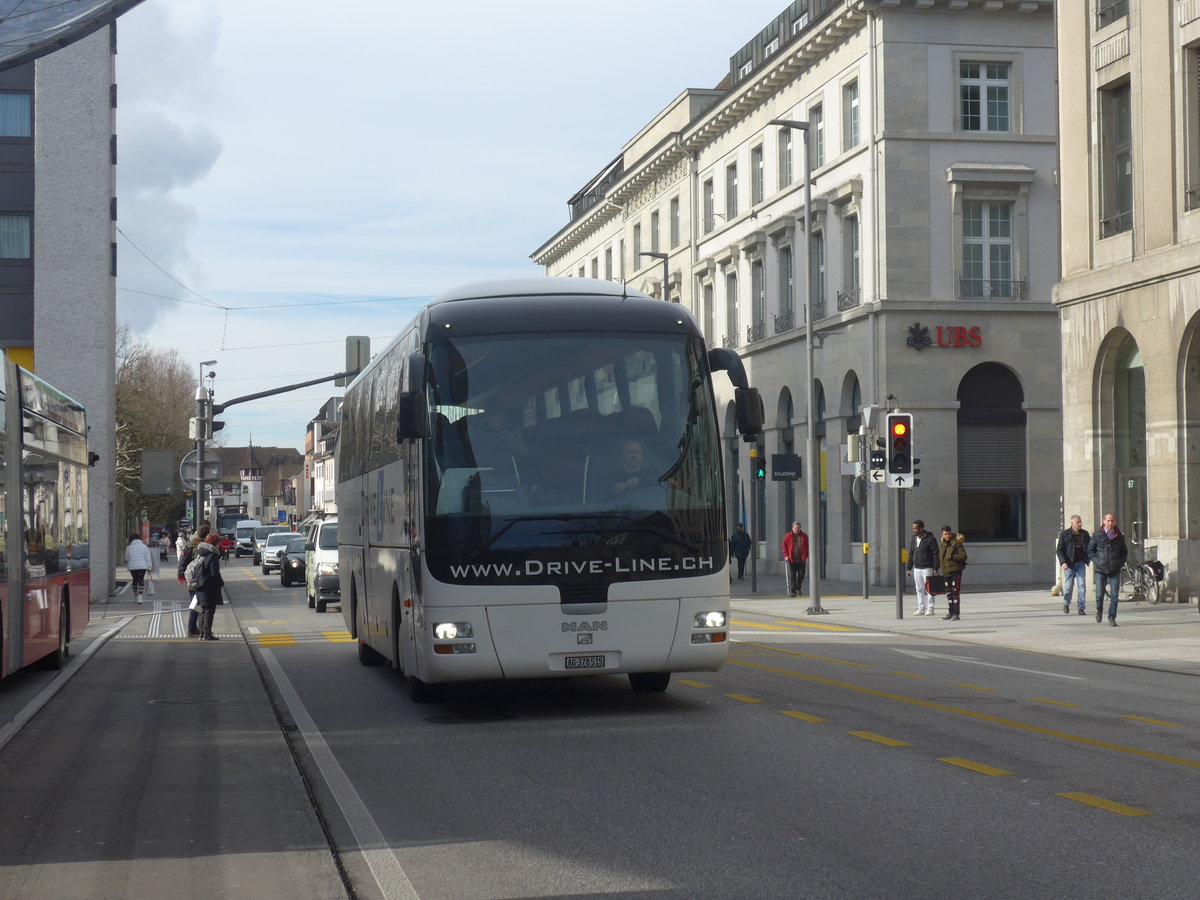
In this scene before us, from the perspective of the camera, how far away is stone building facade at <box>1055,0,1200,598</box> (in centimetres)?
2880

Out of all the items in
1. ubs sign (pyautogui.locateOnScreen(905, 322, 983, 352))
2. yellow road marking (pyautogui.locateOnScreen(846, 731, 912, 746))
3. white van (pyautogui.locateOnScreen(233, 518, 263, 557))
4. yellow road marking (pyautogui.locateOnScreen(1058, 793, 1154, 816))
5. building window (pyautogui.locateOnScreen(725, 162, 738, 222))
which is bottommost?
white van (pyautogui.locateOnScreen(233, 518, 263, 557))

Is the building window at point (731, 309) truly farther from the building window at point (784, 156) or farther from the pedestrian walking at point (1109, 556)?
the pedestrian walking at point (1109, 556)

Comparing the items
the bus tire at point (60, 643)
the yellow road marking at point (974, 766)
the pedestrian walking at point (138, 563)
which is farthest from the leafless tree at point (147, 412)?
the yellow road marking at point (974, 766)

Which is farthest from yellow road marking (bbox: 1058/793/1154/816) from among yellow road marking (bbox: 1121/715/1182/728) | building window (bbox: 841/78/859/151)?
building window (bbox: 841/78/859/151)

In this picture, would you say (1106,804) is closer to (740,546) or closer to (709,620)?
(709,620)

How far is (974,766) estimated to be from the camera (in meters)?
9.93

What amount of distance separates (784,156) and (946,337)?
33.0 ft

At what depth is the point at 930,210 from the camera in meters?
41.1

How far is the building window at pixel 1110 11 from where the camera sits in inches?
1225

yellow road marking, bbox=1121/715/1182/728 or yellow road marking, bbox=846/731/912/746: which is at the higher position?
yellow road marking, bbox=846/731/912/746

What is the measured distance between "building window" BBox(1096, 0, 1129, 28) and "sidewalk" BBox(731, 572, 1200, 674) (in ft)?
36.9

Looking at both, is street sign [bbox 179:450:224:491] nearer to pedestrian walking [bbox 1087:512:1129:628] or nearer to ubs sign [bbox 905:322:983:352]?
pedestrian walking [bbox 1087:512:1129:628]

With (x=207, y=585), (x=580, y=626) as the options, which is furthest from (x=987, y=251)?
(x=580, y=626)

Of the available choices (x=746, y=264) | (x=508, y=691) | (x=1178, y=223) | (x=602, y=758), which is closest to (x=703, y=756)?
(x=602, y=758)
